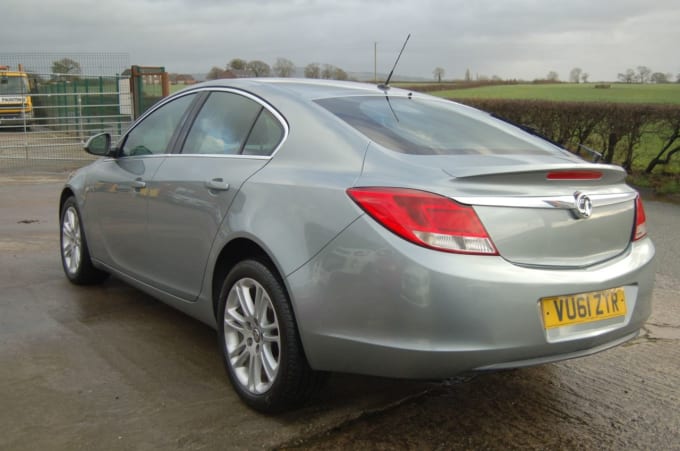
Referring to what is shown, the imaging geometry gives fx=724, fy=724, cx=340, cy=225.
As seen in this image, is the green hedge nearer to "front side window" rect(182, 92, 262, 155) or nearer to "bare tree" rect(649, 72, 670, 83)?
"front side window" rect(182, 92, 262, 155)

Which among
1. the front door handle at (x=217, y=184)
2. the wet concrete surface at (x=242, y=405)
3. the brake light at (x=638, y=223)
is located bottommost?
the wet concrete surface at (x=242, y=405)

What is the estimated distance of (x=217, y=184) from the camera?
3.65 meters

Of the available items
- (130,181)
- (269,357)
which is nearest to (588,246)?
(269,357)

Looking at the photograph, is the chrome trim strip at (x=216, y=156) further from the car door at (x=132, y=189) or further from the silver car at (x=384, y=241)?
the car door at (x=132, y=189)

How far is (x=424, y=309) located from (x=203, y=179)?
1.59 meters

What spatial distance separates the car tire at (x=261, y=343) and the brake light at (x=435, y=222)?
0.67 m

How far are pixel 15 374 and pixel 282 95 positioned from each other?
2.00 meters

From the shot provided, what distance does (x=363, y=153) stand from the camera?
123 inches

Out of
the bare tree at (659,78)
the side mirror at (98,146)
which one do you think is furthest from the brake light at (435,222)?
the bare tree at (659,78)

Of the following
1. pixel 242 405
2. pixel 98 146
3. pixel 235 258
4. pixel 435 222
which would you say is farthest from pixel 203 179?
pixel 98 146

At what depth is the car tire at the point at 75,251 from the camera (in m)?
5.37

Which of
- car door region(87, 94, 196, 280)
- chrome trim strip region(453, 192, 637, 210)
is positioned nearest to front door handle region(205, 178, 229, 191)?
car door region(87, 94, 196, 280)

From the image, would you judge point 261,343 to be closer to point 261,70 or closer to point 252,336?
point 252,336

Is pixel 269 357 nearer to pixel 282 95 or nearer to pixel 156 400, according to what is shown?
pixel 156 400
